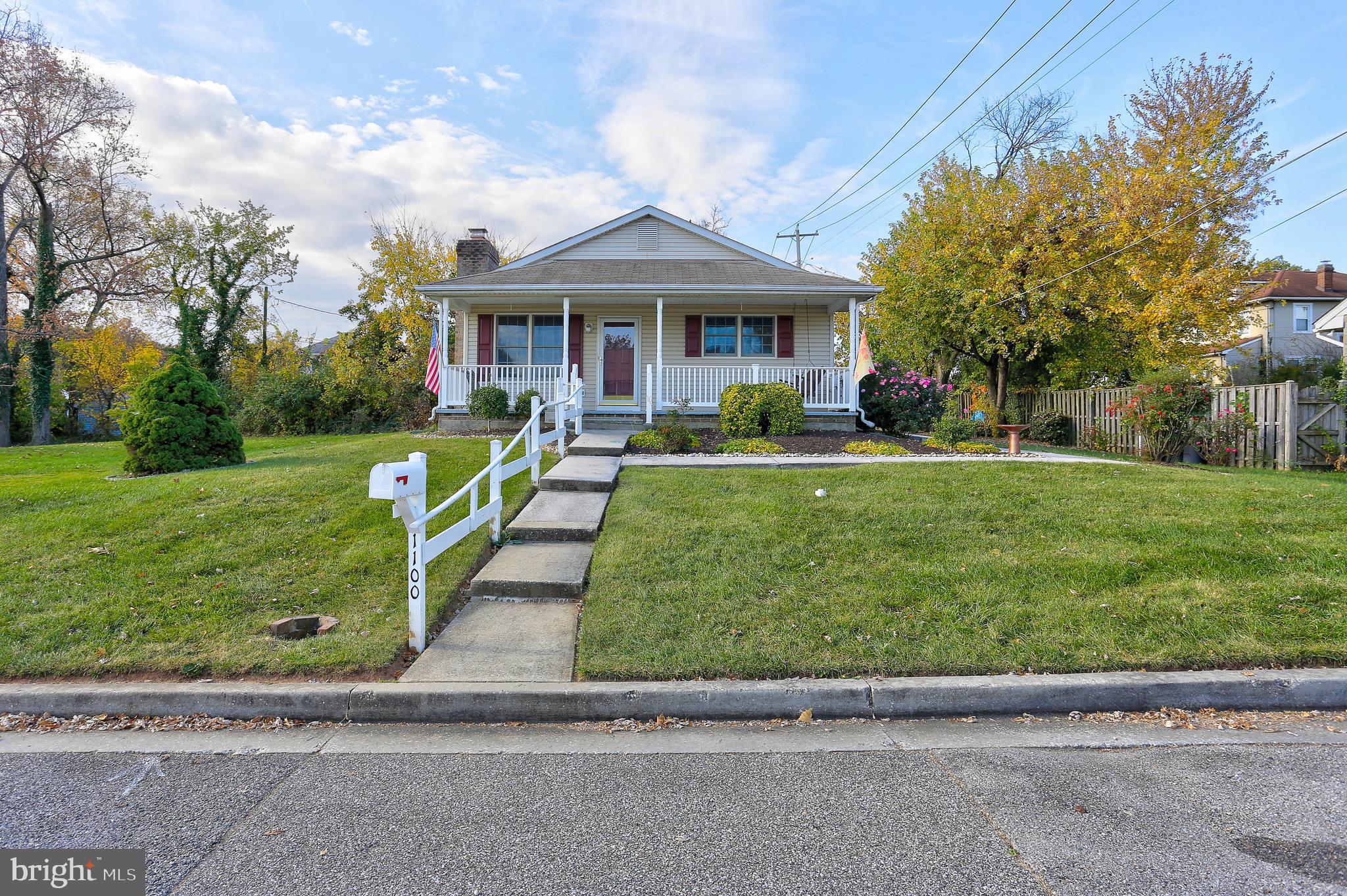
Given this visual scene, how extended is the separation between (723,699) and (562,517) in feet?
11.0

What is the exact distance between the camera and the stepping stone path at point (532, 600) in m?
3.72

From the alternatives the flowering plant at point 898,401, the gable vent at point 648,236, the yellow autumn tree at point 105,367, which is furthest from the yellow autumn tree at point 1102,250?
the yellow autumn tree at point 105,367

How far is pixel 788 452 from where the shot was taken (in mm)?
10781

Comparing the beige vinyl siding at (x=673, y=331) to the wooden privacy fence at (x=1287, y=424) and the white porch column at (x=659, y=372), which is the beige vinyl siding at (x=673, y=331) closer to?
the white porch column at (x=659, y=372)

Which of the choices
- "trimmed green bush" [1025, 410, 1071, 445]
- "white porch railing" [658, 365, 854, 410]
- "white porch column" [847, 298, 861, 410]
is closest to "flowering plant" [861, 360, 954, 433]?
"white porch column" [847, 298, 861, 410]

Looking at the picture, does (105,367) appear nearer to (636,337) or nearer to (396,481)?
(636,337)

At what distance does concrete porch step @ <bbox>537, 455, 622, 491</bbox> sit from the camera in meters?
7.44

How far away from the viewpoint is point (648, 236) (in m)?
16.7

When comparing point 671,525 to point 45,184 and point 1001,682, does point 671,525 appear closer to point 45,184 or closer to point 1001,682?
point 1001,682

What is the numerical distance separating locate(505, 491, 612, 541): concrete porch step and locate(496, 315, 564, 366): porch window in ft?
29.3

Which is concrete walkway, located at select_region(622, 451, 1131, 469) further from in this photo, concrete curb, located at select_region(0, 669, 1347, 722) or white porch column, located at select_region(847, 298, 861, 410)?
concrete curb, located at select_region(0, 669, 1347, 722)

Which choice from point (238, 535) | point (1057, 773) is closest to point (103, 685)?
point (238, 535)

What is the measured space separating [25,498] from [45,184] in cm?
2353

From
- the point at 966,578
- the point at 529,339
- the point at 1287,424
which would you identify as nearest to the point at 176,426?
the point at 529,339
